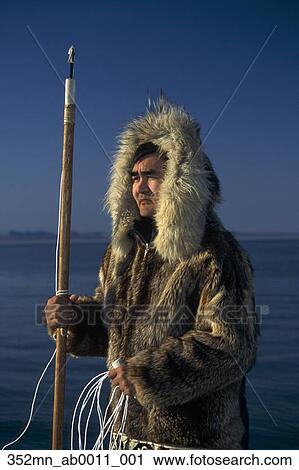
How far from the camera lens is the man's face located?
85.9 inches

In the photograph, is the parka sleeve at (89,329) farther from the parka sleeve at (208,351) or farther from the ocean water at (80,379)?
the ocean water at (80,379)

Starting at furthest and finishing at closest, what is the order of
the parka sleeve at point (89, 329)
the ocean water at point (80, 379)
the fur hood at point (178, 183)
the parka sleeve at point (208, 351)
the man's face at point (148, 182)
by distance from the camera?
the ocean water at point (80, 379) → the parka sleeve at point (89, 329) → the man's face at point (148, 182) → the fur hood at point (178, 183) → the parka sleeve at point (208, 351)

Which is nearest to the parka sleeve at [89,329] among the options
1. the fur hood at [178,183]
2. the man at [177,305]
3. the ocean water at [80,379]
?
the man at [177,305]

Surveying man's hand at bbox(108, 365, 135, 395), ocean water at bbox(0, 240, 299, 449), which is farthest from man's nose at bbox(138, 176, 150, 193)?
ocean water at bbox(0, 240, 299, 449)

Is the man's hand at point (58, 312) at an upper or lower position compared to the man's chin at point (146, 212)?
lower

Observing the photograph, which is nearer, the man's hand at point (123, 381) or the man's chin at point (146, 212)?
the man's hand at point (123, 381)

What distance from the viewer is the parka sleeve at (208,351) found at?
1900mm

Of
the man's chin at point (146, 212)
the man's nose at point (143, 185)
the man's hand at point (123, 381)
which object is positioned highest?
the man's nose at point (143, 185)

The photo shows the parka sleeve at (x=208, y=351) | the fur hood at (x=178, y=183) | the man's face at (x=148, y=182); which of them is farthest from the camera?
the man's face at (x=148, y=182)

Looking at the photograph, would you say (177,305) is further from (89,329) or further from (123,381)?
(89,329)

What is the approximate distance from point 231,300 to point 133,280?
0.40 metres

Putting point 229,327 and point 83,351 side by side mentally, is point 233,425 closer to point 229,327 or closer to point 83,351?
point 229,327

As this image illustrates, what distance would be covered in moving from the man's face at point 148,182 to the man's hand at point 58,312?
1.33ft

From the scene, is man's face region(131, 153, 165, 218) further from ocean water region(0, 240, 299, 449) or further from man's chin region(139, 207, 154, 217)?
ocean water region(0, 240, 299, 449)
